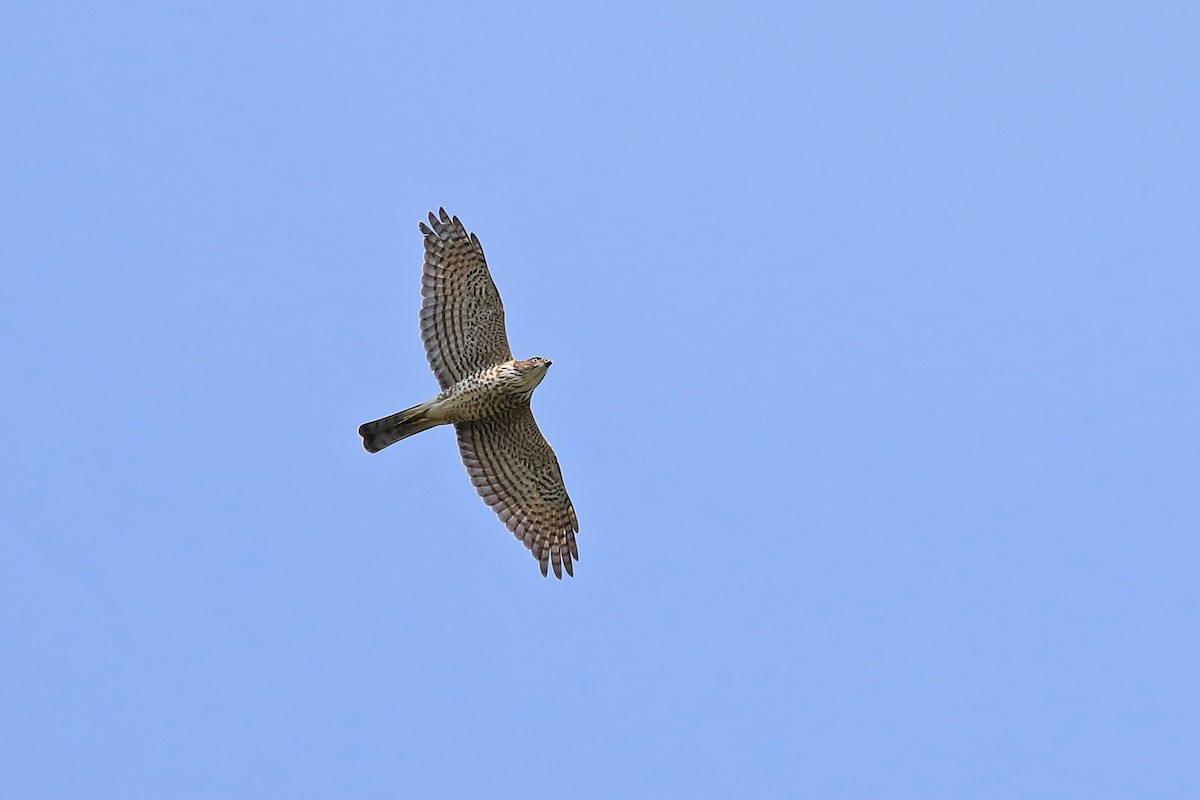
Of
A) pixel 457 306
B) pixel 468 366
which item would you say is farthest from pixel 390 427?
pixel 457 306

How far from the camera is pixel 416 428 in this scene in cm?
2425

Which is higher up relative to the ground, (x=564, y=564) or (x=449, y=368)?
(x=449, y=368)

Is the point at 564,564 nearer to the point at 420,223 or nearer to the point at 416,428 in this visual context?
the point at 416,428

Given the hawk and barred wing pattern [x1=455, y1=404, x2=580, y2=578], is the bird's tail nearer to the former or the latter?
the hawk

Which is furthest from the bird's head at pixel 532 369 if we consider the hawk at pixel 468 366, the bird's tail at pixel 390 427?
the bird's tail at pixel 390 427

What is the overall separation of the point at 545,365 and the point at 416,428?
176cm

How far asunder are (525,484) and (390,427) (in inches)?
79.1

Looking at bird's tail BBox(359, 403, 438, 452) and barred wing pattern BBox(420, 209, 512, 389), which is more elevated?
barred wing pattern BBox(420, 209, 512, 389)

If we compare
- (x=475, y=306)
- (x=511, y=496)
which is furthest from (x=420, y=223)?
(x=511, y=496)

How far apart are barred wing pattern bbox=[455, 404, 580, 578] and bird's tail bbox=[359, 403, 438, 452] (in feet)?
2.21

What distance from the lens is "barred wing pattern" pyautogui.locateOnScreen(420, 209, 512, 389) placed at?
23.9m

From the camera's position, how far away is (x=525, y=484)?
2511cm

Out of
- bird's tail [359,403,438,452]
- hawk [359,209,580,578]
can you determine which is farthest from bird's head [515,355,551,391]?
bird's tail [359,403,438,452]

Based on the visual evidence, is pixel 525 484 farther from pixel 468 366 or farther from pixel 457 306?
pixel 457 306
